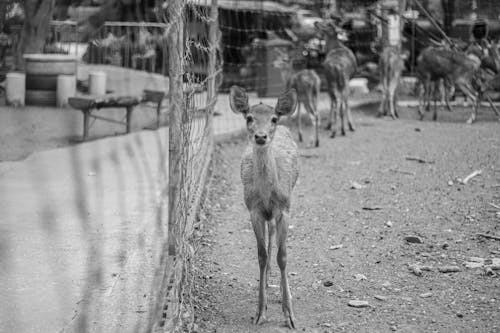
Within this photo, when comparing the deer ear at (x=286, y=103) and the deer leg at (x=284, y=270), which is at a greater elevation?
the deer ear at (x=286, y=103)

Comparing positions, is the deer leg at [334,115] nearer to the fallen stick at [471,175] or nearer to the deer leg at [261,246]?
the fallen stick at [471,175]

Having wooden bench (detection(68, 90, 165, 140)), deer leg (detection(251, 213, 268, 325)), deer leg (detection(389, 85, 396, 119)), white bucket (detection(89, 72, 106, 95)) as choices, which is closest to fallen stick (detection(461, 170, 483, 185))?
deer leg (detection(251, 213, 268, 325))

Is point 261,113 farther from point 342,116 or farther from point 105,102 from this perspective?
point 342,116

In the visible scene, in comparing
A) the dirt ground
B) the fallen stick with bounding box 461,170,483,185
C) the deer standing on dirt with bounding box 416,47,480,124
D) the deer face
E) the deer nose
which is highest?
the deer standing on dirt with bounding box 416,47,480,124

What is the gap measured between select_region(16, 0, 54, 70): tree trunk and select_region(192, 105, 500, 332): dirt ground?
244 inches

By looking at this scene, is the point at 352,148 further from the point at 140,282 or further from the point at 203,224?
the point at 140,282

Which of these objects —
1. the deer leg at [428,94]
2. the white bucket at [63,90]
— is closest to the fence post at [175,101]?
the white bucket at [63,90]

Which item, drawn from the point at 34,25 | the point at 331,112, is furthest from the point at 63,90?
the point at 331,112

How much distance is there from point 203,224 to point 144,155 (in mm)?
2440

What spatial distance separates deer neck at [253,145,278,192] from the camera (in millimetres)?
5184

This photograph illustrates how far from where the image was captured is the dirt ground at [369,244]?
17.3ft

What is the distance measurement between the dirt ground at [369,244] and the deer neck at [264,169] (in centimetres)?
86

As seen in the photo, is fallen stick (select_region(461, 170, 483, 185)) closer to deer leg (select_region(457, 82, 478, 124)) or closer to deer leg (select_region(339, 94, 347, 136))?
deer leg (select_region(339, 94, 347, 136))

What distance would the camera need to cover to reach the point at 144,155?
970 centimetres
